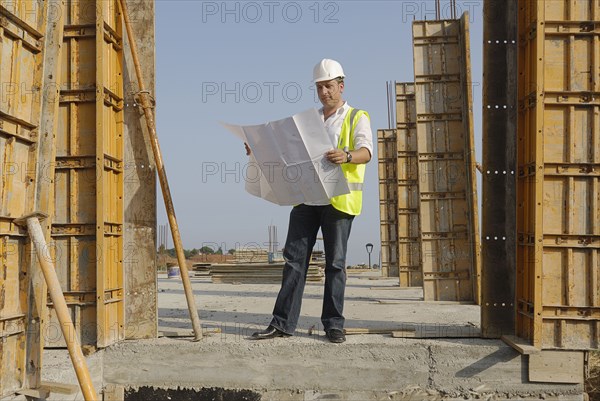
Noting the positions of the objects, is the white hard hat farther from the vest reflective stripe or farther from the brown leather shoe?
the brown leather shoe

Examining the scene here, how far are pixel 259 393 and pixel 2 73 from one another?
3.37m

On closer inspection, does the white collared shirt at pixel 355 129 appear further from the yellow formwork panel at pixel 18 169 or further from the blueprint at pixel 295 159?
the yellow formwork panel at pixel 18 169

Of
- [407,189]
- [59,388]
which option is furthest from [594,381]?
[407,189]

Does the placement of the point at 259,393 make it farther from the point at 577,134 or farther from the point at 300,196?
the point at 577,134

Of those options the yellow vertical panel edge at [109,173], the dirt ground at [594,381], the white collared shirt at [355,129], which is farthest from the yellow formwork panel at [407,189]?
the yellow vertical panel edge at [109,173]

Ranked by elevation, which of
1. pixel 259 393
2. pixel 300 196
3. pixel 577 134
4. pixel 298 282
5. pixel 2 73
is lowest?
pixel 259 393

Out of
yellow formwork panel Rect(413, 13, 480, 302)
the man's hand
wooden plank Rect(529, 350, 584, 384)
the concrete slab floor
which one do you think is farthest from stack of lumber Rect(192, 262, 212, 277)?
wooden plank Rect(529, 350, 584, 384)

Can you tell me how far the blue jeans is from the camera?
20.0ft

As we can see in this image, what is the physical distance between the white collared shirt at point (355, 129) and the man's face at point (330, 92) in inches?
3.6

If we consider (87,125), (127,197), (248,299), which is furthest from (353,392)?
(248,299)

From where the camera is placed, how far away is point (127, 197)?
657 centimetres

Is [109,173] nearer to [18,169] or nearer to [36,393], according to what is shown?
[18,169]

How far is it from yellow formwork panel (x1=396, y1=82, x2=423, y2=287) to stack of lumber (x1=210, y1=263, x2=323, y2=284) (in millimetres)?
2815

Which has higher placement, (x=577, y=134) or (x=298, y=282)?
(x=577, y=134)
